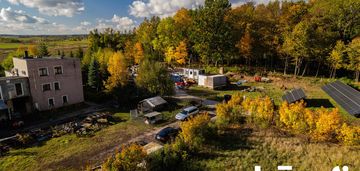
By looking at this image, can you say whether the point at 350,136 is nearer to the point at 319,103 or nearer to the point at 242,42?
the point at 319,103

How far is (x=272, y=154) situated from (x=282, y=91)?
A: 833 inches

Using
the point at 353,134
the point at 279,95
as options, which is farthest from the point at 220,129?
the point at 279,95

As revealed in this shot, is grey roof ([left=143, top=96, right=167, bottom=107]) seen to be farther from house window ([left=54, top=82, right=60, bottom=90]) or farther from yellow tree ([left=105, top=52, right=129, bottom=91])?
house window ([left=54, top=82, right=60, bottom=90])

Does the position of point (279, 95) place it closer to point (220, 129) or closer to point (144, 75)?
point (220, 129)

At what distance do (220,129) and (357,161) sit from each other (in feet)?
33.4

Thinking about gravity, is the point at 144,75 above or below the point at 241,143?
above

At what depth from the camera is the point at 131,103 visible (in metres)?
32.5

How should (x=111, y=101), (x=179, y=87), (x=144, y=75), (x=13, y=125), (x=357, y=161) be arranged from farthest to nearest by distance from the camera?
1. (x=179, y=87)
2. (x=111, y=101)
3. (x=144, y=75)
4. (x=13, y=125)
5. (x=357, y=161)

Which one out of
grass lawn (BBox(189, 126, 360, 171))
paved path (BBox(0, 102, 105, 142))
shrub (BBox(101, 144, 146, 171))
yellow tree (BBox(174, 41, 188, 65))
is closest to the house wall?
paved path (BBox(0, 102, 105, 142))

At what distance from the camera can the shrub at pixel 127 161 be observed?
13.4 meters

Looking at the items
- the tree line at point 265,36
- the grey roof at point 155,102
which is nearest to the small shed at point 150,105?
the grey roof at point 155,102

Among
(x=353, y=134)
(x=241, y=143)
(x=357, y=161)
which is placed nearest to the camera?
(x=357, y=161)

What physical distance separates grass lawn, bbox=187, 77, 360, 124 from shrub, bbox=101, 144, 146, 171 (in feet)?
65.9

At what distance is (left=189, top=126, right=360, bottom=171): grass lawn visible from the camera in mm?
14195
